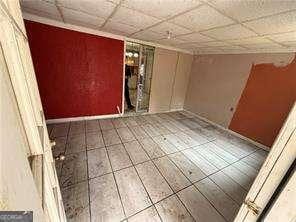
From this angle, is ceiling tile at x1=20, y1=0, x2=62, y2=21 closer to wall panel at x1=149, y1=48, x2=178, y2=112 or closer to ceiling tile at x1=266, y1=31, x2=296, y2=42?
wall panel at x1=149, y1=48, x2=178, y2=112

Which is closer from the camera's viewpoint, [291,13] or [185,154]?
[291,13]

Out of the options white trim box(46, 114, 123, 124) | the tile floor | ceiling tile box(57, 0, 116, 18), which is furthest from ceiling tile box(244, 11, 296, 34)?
white trim box(46, 114, 123, 124)

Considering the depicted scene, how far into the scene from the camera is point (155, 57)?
4.81 meters

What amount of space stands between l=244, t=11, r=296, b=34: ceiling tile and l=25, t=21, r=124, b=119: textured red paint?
3.12 m

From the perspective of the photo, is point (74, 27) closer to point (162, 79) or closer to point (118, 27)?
point (118, 27)

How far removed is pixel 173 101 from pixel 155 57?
1938mm

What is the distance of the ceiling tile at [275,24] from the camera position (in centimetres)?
175

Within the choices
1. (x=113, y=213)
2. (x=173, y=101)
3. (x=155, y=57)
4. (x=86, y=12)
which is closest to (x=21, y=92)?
(x=113, y=213)

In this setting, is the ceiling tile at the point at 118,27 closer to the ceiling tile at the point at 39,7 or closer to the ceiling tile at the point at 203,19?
the ceiling tile at the point at 39,7

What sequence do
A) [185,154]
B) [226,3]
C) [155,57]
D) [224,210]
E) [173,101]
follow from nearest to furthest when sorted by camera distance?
1. [226,3]
2. [224,210]
3. [185,154]
4. [155,57]
5. [173,101]

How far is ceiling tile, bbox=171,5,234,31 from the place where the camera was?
6.01 ft

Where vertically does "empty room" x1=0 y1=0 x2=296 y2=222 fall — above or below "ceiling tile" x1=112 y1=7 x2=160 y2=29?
below

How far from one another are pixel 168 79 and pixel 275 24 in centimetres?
355

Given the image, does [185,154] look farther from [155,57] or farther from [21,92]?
[155,57]
